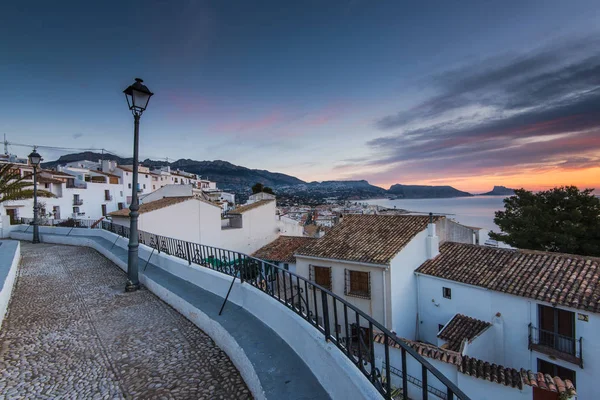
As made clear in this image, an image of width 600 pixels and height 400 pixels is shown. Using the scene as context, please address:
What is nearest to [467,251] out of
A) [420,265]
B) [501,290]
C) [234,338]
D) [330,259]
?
[420,265]

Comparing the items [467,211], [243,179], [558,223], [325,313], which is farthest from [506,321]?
[243,179]

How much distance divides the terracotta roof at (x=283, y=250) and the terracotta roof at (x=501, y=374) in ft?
36.2

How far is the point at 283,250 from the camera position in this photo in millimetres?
21266

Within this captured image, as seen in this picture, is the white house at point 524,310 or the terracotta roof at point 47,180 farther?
the terracotta roof at point 47,180

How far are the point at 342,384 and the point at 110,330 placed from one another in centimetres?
382

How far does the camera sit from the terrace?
223cm

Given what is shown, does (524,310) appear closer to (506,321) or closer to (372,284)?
(506,321)

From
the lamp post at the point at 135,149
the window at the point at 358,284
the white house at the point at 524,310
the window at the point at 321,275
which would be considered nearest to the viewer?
the lamp post at the point at 135,149

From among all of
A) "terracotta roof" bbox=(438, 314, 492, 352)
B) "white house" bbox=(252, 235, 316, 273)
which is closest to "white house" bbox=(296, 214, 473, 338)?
"terracotta roof" bbox=(438, 314, 492, 352)

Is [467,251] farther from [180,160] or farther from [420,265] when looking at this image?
[180,160]

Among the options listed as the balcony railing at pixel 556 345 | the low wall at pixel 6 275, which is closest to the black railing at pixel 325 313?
the low wall at pixel 6 275

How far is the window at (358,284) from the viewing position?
12.8 metres

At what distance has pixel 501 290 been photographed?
10.5 meters

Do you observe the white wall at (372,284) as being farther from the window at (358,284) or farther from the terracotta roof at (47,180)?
the terracotta roof at (47,180)
